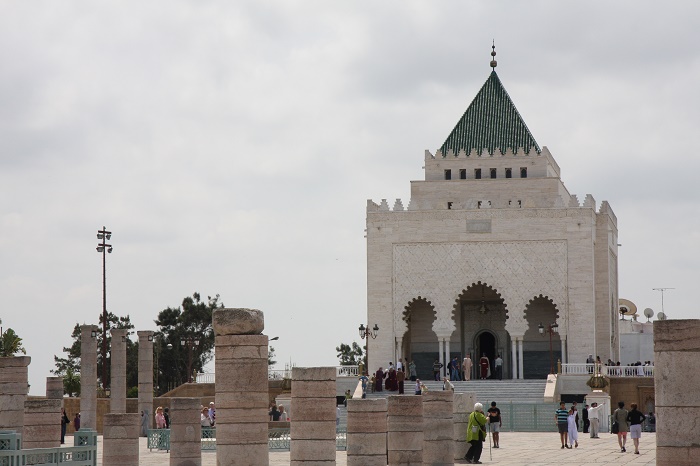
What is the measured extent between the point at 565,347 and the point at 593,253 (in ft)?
8.96

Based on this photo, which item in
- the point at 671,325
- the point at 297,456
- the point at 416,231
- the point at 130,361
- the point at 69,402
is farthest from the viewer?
the point at 130,361

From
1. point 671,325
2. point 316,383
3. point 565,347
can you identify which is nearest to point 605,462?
point 316,383

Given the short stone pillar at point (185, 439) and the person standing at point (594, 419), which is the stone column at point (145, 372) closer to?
the person standing at point (594, 419)

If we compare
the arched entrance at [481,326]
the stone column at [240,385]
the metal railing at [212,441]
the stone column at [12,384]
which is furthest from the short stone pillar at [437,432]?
the arched entrance at [481,326]

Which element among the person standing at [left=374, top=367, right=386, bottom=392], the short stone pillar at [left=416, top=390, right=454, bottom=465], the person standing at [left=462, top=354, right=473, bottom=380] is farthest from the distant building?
the short stone pillar at [left=416, top=390, right=454, bottom=465]

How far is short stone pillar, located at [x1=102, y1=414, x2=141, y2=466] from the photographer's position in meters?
16.5

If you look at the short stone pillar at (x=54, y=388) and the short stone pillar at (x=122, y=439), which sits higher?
the short stone pillar at (x=54, y=388)

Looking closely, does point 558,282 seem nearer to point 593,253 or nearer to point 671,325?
point 593,253

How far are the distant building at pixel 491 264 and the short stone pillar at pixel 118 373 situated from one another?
7.96 metres

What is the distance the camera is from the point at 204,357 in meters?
53.6

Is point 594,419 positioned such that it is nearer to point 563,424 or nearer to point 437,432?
point 563,424

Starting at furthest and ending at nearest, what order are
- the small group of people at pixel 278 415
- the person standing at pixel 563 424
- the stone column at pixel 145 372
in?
the stone column at pixel 145 372, the small group of people at pixel 278 415, the person standing at pixel 563 424

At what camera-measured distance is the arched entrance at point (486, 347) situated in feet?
119

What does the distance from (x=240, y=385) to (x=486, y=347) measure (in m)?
23.5
